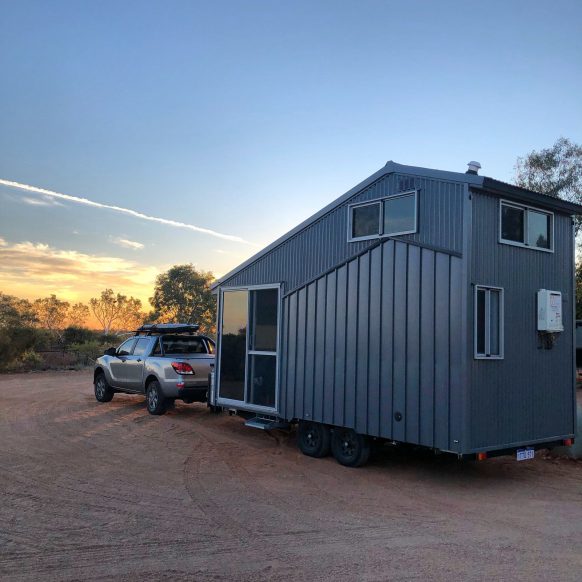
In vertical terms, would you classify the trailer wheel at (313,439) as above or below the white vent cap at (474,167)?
below

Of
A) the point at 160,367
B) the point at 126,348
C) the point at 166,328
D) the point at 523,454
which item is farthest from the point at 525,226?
the point at 126,348

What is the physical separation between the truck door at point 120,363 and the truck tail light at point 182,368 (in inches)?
77.5

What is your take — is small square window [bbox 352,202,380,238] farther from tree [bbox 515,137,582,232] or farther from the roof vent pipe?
tree [bbox 515,137,582,232]

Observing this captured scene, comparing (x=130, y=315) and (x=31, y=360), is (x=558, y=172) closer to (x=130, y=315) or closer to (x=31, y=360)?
(x=31, y=360)

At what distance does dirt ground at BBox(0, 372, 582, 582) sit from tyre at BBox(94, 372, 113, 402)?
166 inches

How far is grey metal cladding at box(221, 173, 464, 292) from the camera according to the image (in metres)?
7.43

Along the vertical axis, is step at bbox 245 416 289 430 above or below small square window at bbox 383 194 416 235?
below

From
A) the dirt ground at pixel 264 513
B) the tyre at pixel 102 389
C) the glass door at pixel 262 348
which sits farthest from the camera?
the tyre at pixel 102 389

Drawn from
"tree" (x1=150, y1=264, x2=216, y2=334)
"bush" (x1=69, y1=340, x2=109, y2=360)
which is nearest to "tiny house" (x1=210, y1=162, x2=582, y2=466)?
"bush" (x1=69, y1=340, x2=109, y2=360)

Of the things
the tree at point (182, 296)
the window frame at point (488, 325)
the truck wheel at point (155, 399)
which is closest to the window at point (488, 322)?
the window frame at point (488, 325)

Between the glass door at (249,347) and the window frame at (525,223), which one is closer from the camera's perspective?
the window frame at (525,223)

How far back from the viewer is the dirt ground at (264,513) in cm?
459

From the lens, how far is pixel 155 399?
12508 millimetres

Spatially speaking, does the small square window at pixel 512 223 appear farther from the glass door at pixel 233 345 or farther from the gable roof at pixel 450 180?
the glass door at pixel 233 345
